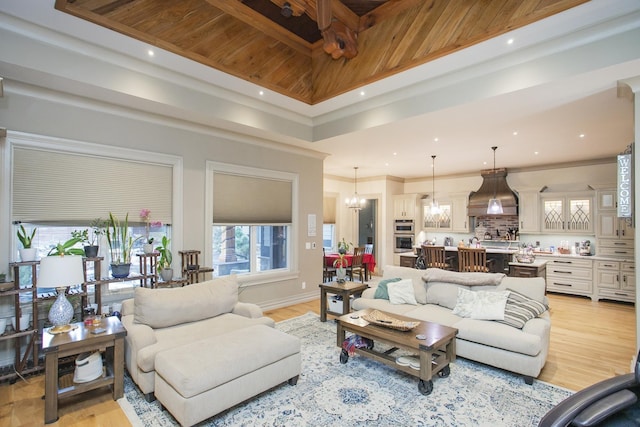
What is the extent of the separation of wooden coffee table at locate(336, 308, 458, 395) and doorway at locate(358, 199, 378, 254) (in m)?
6.04

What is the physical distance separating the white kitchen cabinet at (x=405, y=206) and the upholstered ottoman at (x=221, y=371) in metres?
6.79

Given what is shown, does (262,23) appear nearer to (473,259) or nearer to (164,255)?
(164,255)

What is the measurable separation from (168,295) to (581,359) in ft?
14.8

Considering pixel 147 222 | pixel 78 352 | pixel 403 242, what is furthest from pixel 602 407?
pixel 403 242

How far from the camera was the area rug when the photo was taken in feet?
7.94

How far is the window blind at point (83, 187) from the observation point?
327cm

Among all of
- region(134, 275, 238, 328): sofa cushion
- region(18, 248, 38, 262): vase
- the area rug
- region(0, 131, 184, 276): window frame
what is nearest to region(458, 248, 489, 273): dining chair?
the area rug

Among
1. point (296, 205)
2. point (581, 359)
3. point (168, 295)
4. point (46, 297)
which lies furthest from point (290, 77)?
point (581, 359)

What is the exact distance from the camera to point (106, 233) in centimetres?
370

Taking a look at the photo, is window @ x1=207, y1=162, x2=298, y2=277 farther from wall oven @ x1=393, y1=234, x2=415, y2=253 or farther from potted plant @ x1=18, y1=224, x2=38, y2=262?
wall oven @ x1=393, y1=234, x2=415, y2=253

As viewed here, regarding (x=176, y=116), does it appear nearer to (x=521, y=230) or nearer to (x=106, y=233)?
(x=106, y=233)

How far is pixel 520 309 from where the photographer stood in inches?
136

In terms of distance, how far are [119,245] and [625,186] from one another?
5578mm

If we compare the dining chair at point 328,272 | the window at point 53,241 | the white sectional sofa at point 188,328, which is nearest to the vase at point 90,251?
the window at point 53,241
